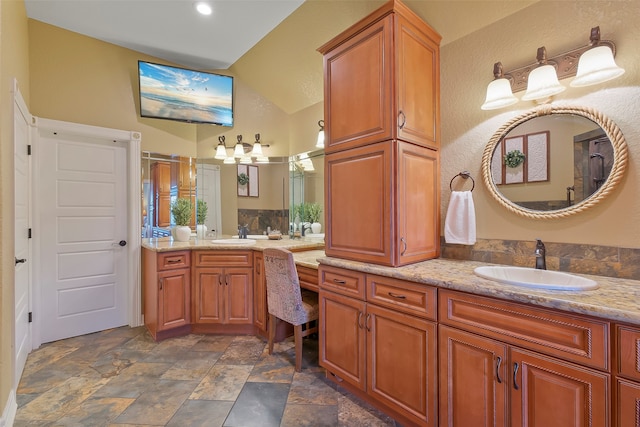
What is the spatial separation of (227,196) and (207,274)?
42.6 inches

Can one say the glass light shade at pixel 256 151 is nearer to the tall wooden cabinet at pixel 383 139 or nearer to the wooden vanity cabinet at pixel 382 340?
the tall wooden cabinet at pixel 383 139

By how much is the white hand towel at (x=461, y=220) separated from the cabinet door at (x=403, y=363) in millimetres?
698

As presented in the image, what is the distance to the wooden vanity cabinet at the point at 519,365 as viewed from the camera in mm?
1087

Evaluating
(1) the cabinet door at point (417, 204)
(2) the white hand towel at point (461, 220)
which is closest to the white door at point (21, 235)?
(1) the cabinet door at point (417, 204)

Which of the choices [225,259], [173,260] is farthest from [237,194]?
[173,260]

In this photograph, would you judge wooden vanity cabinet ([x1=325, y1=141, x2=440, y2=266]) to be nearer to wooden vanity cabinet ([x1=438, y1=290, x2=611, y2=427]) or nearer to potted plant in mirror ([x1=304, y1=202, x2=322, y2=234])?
wooden vanity cabinet ([x1=438, y1=290, x2=611, y2=427])

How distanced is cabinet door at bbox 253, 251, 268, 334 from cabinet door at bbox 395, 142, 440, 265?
1.55 metres

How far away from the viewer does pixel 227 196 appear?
371cm

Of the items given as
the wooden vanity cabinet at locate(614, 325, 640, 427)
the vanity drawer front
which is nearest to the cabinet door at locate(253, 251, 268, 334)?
the vanity drawer front

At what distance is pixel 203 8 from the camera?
8.43ft

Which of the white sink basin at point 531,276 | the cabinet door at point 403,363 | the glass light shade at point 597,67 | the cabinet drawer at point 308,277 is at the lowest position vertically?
the cabinet door at point 403,363

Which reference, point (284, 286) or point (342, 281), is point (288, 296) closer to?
point (284, 286)

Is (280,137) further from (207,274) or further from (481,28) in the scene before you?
(481,28)

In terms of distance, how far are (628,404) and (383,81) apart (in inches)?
71.0
